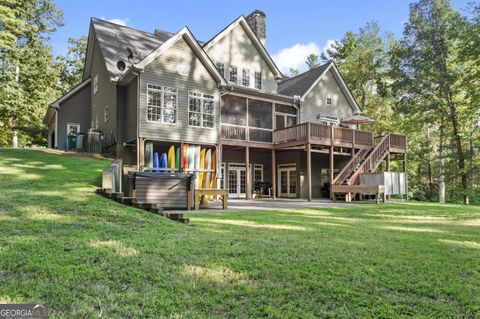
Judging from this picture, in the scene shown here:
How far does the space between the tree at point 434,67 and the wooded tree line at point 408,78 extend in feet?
0.20

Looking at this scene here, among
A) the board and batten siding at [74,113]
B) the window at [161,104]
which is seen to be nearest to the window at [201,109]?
the window at [161,104]

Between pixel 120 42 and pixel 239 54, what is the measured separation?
6.62m

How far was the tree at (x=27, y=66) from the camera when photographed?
902 inches

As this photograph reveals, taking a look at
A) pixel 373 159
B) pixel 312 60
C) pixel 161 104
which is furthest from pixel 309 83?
pixel 312 60

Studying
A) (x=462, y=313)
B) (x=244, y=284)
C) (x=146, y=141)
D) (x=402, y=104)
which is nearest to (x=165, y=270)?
(x=244, y=284)

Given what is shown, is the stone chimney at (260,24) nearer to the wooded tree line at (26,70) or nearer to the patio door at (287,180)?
the patio door at (287,180)

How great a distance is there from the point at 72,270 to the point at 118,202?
4966 millimetres

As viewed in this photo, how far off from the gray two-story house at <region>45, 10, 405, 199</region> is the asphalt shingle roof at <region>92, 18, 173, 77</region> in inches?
2.4

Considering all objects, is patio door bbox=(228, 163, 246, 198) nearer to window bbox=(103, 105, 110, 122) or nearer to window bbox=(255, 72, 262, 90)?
window bbox=(255, 72, 262, 90)

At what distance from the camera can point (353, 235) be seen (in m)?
6.49

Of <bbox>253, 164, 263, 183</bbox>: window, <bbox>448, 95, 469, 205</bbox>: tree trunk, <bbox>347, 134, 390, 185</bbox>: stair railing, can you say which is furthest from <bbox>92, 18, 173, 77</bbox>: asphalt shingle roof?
<bbox>448, 95, 469, 205</bbox>: tree trunk

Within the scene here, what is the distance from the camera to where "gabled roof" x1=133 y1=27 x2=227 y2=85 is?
46.9 ft

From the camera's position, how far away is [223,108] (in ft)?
60.7

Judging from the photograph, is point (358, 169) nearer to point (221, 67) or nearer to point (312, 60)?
point (221, 67)
